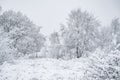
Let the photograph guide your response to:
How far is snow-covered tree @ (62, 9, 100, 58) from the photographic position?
1974cm

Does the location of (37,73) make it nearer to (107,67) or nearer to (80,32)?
(107,67)

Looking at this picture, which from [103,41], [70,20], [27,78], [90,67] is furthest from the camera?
[103,41]

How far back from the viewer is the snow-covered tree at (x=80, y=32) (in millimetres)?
19736

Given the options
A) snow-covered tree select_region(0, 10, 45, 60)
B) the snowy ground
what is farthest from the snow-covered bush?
snow-covered tree select_region(0, 10, 45, 60)

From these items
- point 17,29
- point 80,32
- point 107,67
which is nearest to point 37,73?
point 107,67

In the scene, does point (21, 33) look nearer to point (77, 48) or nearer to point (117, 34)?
point (77, 48)

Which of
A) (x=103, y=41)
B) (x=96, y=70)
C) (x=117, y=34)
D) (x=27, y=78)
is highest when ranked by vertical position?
(x=117, y=34)

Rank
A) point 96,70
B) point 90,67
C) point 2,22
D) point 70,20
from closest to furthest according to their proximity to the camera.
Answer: point 96,70, point 90,67, point 2,22, point 70,20

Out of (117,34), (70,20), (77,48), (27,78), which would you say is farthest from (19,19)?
(117,34)

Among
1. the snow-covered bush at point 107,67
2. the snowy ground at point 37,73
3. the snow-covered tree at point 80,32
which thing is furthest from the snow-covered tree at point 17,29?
the snow-covered bush at point 107,67

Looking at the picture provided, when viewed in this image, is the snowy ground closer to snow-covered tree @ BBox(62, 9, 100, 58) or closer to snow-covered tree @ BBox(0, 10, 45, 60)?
snow-covered tree @ BBox(0, 10, 45, 60)

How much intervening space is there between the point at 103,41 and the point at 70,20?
12983mm

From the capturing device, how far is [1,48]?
8922 millimetres

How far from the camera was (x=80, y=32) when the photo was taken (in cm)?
1986
